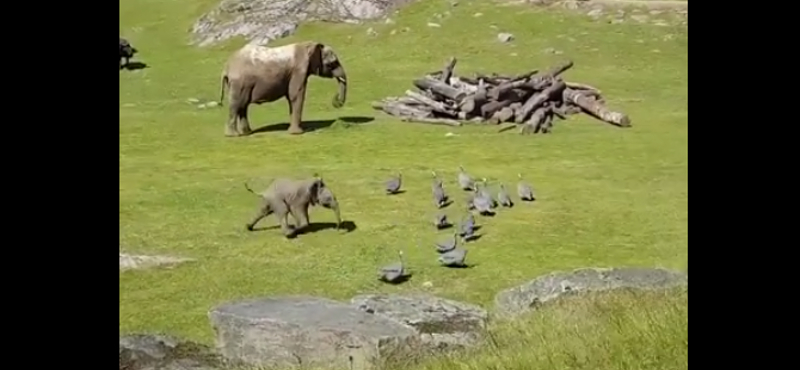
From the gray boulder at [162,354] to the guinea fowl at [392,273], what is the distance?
1.21 metres

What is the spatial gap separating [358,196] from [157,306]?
80.2 inches

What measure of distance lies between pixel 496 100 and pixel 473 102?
234 mm

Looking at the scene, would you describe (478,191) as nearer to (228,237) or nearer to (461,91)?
(228,237)

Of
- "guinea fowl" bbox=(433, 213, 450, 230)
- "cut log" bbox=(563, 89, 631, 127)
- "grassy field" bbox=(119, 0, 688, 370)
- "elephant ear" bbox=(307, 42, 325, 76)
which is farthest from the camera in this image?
"elephant ear" bbox=(307, 42, 325, 76)

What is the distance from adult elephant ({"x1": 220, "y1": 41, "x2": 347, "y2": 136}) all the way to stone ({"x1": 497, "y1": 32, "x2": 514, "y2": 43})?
1411 mm

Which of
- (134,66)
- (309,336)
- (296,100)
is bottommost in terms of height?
(296,100)

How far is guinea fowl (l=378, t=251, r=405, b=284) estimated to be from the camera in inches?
239

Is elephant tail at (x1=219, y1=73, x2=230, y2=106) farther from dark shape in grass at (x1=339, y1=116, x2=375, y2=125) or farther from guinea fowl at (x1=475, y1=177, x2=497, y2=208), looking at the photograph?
guinea fowl at (x1=475, y1=177, x2=497, y2=208)

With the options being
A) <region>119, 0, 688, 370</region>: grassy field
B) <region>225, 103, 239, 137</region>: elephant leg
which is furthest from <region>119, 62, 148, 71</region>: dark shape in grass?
<region>225, 103, 239, 137</region>: elephant leg

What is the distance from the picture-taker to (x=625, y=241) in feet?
22.1

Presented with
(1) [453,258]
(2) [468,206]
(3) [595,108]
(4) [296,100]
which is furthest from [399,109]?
(1) [453,258]

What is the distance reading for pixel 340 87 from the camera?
9.91 meters

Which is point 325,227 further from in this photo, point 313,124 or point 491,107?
point 491,107
